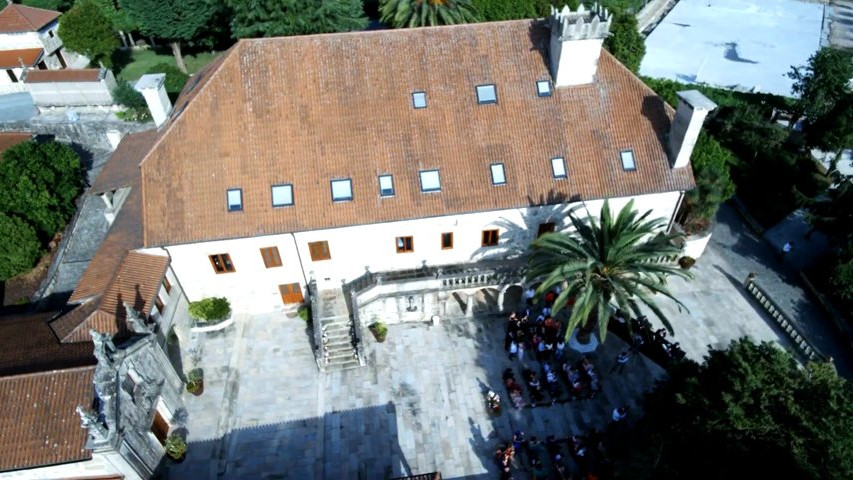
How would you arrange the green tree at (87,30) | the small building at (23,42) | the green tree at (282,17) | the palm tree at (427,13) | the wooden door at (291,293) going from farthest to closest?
1. the green tree at (87,30)
2. the small building at (23,42)
3. the palm tree at (427,13)
4. the green tree at (282,17)
5. the wooden door at (291,293)

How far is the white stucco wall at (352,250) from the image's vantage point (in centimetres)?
2711

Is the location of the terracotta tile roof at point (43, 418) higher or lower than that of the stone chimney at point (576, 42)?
lower

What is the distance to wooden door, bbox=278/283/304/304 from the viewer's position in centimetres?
2961

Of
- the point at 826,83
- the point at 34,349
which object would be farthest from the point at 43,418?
the point at 826,83

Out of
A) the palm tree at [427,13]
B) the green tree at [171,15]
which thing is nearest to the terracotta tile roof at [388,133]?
the palm tree at [427,13]

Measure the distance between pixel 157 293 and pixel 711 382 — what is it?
961 inches

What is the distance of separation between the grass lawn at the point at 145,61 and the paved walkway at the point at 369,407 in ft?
130

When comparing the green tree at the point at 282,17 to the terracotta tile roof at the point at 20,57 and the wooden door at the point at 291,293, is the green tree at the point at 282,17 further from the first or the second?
the terracotta tile roof at the point at 20,57

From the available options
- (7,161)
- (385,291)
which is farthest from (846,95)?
(7,161)

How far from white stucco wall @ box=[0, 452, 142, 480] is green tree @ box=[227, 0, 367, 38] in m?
29.1

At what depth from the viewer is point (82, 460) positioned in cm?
1967

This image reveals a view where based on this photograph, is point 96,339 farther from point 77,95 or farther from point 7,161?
point 77,95

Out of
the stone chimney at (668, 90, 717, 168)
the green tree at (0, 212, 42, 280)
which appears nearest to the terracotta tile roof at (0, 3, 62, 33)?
the green tree at (0, 212, 42, 280)

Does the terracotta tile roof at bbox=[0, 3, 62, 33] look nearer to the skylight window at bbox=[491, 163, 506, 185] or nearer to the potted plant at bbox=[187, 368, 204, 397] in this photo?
the potted plant at bbox=[187, 368, 204, 397]
